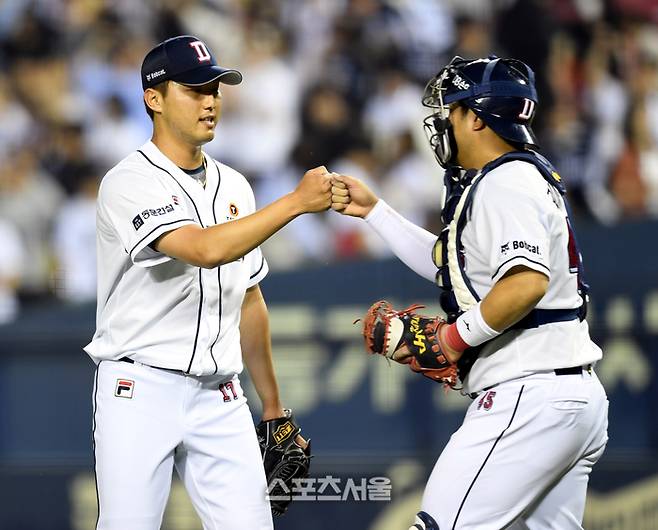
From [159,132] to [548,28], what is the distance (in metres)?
4.73

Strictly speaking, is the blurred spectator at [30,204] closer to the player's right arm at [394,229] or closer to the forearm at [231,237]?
the player's right arm at [394,229]

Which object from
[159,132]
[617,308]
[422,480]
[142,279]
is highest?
[159,132]

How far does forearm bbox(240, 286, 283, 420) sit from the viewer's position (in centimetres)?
390

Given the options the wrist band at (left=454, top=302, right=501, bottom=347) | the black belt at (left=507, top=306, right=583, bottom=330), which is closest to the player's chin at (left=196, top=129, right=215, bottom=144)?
the wrist band at (left=454, top=302, right=501, bottom=347)

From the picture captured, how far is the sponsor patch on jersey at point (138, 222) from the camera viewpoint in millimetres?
3361

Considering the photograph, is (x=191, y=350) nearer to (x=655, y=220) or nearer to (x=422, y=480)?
(x=422, y=480)

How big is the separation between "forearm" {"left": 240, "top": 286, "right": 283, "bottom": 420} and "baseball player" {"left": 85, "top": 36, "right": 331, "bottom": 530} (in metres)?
0.22

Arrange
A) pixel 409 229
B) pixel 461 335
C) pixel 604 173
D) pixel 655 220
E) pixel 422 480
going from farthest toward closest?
pixel 604 173, pixel 655 220, pixel 422 480, pixel 409 229, pixel 461 335

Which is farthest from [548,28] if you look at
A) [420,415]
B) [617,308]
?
[420,415]

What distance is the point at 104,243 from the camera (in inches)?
140

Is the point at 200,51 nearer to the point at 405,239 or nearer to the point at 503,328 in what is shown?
the point at 405,239

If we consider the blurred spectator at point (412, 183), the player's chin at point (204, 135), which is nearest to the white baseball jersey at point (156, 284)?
the player's chin at point (204, 135)

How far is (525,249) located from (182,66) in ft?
4.00

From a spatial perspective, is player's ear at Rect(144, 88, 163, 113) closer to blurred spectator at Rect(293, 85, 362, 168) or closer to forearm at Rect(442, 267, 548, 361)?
forearm at Rect(442, 267, 548, 361)
